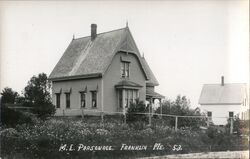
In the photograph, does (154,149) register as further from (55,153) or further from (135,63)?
(135,63)

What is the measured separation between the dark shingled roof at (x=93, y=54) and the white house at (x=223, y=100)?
23.2m

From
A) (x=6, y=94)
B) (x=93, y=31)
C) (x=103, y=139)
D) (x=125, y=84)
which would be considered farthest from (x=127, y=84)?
(x=103, y=139)

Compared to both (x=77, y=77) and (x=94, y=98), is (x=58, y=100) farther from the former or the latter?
(x=94, y=98)

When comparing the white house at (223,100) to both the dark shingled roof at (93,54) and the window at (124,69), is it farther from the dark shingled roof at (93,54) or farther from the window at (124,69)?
the dark shingled roof at (93,54)

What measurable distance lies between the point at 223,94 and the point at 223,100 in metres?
1.00

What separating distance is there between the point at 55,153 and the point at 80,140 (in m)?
1.67

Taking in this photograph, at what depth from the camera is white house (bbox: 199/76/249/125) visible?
47969 mm

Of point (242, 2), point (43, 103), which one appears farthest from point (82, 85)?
point (242, 2)

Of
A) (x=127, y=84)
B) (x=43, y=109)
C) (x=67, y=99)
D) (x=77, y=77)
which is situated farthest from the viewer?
(x=67, y=99)

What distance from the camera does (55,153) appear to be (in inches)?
512

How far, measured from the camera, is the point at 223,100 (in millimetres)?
49312

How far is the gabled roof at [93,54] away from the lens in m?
26.1

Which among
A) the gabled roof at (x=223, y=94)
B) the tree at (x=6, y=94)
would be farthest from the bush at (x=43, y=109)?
the gabled roof at (x=223, y=94)

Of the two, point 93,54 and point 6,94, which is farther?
point 93,54
